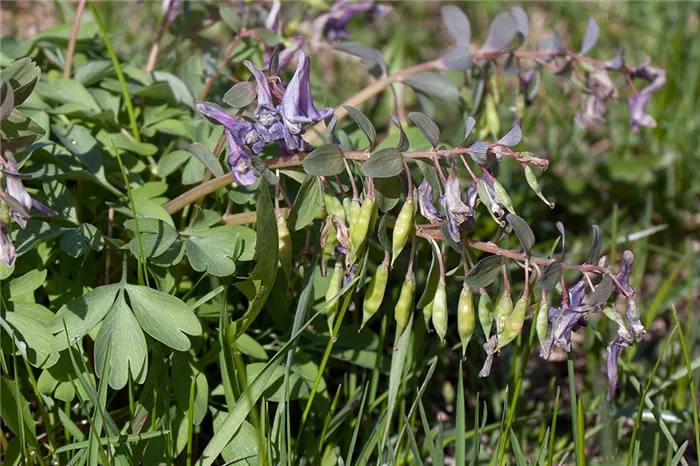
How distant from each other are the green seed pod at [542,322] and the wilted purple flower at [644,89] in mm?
963

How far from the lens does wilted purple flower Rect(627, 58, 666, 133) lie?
2.12m

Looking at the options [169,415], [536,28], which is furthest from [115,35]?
[536,28]

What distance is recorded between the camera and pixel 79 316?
1.50 metres

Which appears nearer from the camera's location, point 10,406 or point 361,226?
point 361,226

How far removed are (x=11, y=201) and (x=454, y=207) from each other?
0.73m

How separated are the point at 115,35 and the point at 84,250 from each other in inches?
61.0

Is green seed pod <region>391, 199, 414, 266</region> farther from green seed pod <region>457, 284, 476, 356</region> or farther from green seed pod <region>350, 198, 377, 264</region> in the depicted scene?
green seed pod <region>457, 284, 476, 356</region>

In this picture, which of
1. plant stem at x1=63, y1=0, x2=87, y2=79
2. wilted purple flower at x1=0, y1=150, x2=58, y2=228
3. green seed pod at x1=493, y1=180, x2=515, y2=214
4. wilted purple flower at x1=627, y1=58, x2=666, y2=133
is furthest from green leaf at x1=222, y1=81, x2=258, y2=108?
wilted purple flower at x1=627, y1=58, x2=666, y2=133

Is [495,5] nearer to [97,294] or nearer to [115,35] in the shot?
[115,35]

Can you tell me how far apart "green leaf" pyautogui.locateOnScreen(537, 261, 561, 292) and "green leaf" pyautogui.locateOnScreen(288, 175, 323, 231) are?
0.43 meters

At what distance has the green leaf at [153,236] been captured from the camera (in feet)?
5.07

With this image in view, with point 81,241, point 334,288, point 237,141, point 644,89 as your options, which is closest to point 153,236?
point 81,241

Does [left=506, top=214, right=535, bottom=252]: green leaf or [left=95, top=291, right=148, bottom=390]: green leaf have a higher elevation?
[left=506, top=214, right=535, bottom=252]: green leaf

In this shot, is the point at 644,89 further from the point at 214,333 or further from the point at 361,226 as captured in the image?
the point at 214,333
